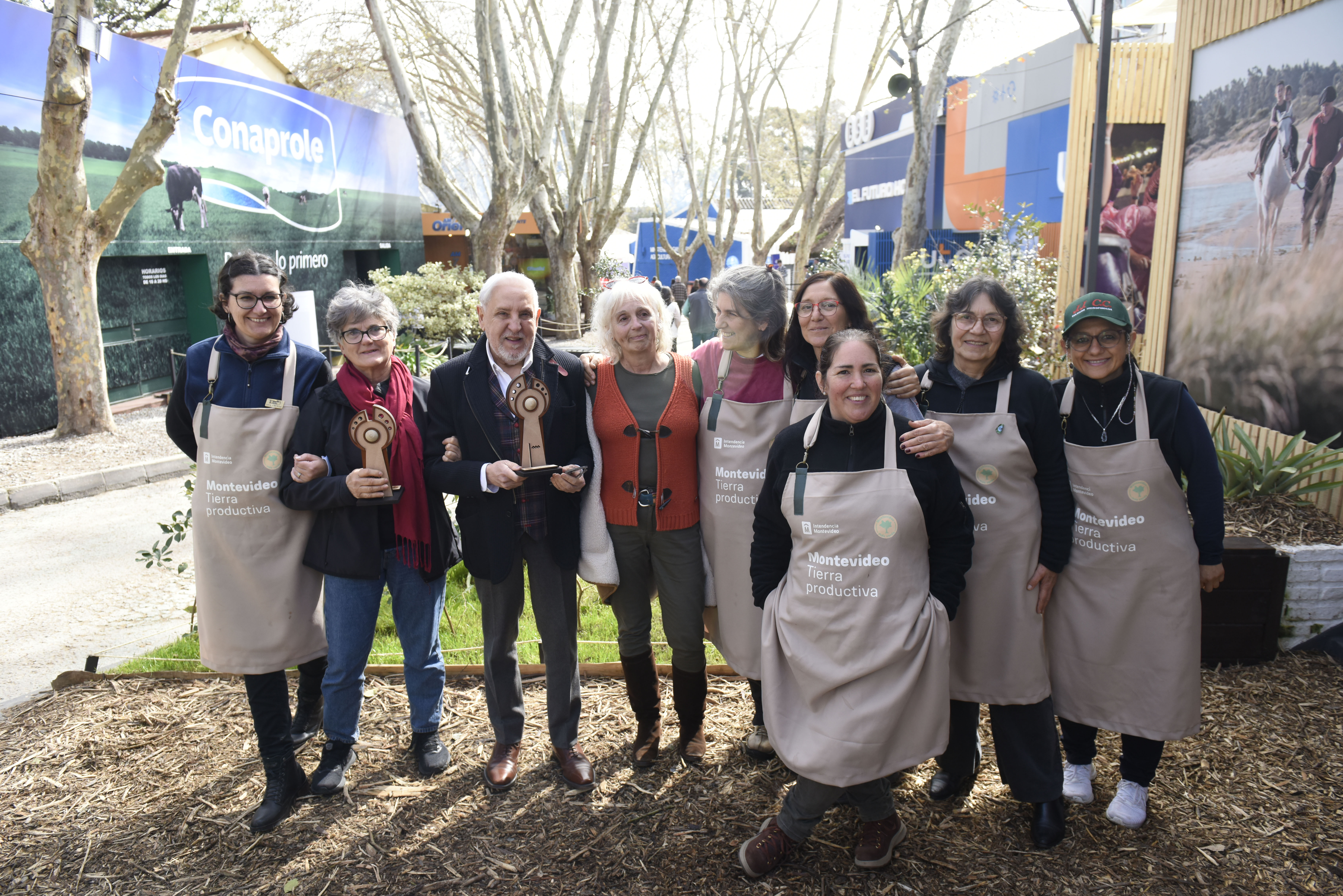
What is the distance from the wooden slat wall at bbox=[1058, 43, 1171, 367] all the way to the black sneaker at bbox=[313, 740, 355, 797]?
32.1 feet

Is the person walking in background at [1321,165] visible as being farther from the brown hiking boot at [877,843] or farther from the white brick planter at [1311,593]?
the brown hiking boot at [877,843]

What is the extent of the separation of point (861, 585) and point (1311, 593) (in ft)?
10.1

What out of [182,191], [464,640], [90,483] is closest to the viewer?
[464,640]

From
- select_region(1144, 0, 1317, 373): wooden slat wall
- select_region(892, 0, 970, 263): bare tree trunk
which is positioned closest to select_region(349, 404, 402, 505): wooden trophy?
select_region(1144, 0, 1317, 373): wooden slat wall

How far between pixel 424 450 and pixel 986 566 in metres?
2.07

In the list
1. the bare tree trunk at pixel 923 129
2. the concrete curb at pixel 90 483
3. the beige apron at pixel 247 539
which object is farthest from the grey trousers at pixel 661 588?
the bare tree trunk at pixel 923 129

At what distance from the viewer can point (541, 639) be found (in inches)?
144

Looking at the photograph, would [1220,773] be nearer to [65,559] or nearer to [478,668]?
[478,668]

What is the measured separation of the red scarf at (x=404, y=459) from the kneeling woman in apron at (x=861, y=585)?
1380 millimetres

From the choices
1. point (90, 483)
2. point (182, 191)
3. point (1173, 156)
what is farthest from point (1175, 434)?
point (182, 191)

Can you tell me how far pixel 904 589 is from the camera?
8.80 ft

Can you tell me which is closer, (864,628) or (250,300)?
(864,628)

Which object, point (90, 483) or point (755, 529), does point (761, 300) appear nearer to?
point (755, 529)

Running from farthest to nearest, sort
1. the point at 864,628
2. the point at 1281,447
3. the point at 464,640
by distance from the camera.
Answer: the point at 1281,447 → the point at 464,640 → the point at 864,628
